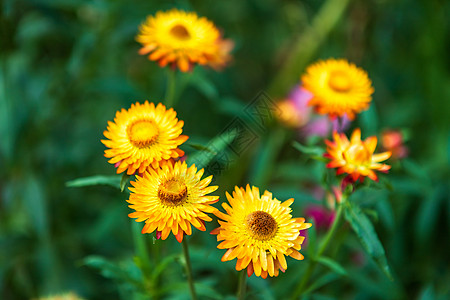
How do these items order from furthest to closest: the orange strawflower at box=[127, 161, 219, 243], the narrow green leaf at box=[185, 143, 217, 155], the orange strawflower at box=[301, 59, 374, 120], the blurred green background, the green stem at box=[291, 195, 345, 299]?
the blurred green background < the orange strawflower at box=[301, 59, 374, 120] < the green stem at box=[291, 195, 345, 299] < the narrow green leaf at box=[185, 143, 217, 155] < the orange strawflower at box=[127, 161, 219, 243]

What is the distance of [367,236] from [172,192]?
507 mm

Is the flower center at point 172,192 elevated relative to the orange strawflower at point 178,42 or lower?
lower

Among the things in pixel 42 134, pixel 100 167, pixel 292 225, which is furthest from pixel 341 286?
pixel 42 134

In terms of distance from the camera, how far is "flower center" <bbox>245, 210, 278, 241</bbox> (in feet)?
3.29

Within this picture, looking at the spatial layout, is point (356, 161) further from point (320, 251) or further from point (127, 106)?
point (127, 106)

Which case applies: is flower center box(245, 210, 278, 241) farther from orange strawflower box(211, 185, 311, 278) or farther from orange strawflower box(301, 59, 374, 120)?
orange strawflower box(301, 59, 374, 120)

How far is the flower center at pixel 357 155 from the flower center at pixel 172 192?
0.45m

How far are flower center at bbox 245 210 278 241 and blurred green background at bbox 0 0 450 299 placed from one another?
1.48 feet

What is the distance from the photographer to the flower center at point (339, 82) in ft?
4.86

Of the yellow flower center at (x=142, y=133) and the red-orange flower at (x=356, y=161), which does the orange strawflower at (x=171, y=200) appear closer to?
the yellow flower center at (x=142, y=133)

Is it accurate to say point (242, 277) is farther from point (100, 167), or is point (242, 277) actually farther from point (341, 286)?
point (100, 167)

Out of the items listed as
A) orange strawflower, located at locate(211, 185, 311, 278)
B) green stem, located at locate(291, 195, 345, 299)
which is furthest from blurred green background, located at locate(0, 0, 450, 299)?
orange strawflower, located at locate(211, 185, 311, 278)

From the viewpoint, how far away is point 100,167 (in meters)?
2.40

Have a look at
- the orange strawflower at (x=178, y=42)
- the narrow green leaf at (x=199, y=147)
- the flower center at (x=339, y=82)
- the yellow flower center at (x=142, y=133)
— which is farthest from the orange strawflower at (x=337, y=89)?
the yellow flower center at (x=142, y=133)
